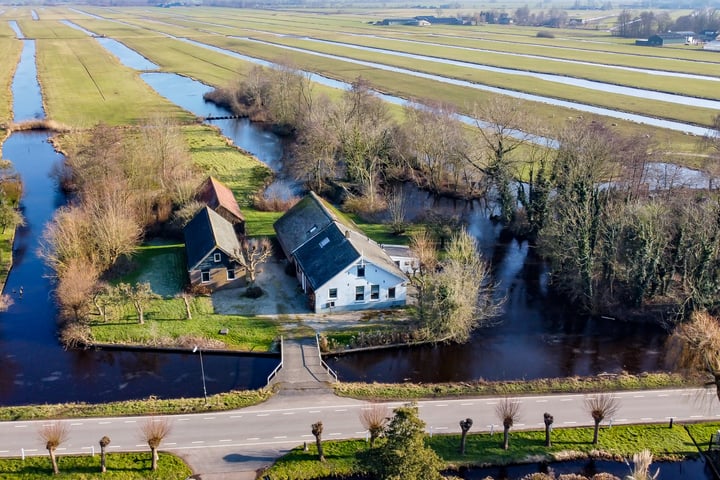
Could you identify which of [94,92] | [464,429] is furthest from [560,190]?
[94,92]

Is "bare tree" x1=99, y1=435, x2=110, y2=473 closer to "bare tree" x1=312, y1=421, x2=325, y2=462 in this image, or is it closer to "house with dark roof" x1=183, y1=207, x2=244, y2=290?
"bare tree" x1=312, y1=421, x2=325, y2=462

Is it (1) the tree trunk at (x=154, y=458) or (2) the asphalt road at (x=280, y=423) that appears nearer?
(1) the tree trunk at (x=154, y=458)

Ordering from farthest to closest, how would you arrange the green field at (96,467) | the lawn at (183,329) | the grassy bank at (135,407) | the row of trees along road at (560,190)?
the row of trees along road at (560,190), the lawn at (183,329), the grassy bank at (135,407), the green field at (96,467)

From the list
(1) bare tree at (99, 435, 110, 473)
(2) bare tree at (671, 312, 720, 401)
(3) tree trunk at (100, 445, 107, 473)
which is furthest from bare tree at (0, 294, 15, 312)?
(2) bare tree at (671, 312, 720, 401)

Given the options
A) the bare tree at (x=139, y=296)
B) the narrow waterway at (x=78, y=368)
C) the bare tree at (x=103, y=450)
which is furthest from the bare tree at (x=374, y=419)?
the bare tree at (x=139, y=296)

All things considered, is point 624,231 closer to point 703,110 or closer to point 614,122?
point 614,122

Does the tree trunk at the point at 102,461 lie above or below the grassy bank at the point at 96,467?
above

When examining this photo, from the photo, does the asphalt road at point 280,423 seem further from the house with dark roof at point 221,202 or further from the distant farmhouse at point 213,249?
the house with dark roof at point 221,202
